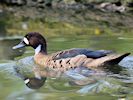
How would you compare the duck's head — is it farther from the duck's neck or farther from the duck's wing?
the duck's wing

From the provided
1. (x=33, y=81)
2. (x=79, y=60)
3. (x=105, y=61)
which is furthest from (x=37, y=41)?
(x=105, y=61)

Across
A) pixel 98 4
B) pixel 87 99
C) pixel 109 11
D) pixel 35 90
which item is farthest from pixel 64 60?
pixel 98 4

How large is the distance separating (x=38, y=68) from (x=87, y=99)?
290 cm

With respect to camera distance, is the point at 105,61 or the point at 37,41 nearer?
the point at 105,61

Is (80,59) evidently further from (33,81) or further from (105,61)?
(33,81)

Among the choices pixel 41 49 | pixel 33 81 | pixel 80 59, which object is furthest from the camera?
pixel 41 49

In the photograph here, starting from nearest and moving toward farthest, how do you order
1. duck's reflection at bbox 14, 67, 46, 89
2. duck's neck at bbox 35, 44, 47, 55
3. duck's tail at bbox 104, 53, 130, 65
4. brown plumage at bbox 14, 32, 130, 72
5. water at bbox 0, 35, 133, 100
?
water at bbox 0, 35, 133, 100 → duck's reflection at bbox 14, 67, 46, 89 → duck's tail at bbox 104, 53, 130, 65 → brown plumage at bbox 14, 32, 130, 72 → duck's neck at bbox 35, 44, 47, 55

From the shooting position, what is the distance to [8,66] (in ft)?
37.4

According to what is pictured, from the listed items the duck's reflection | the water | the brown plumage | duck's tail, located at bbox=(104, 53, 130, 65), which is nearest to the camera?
the water

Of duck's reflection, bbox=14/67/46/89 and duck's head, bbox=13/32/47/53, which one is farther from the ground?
duck's head, bbox=13/32/47/53

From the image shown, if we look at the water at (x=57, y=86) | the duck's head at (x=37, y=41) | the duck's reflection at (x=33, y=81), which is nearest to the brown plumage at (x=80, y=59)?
the water at (x=57, y=86)

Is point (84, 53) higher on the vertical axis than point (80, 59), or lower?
higher

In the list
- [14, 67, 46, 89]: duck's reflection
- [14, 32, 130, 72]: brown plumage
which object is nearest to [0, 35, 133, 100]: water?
[14, 67, 46, 89]: duck's reflection

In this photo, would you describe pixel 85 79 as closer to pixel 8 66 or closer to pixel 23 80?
pixel 23 80
